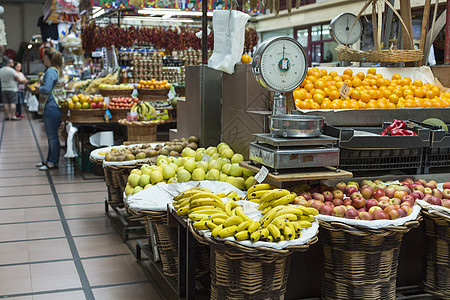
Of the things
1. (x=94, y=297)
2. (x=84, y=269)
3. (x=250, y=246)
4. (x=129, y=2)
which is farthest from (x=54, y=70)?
(x=250, y=246)

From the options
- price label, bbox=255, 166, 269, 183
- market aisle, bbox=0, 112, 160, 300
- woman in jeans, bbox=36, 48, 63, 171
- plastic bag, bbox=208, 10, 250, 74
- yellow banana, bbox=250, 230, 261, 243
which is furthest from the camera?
woman in jeans, bbox=36, 48, 63, 171

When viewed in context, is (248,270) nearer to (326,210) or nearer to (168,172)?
(326,210)

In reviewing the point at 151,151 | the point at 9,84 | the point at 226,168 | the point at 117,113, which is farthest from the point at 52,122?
the point at 9,84

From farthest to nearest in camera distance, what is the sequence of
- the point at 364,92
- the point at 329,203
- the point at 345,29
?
the point at 345,29
the point at 364,92
the point at 329,203

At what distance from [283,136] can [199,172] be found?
96cm

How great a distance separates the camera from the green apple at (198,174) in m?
4.11

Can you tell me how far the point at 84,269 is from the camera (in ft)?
14.2

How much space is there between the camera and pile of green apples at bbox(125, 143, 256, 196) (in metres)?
4.06

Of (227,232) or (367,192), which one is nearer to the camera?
(227,232)

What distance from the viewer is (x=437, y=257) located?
3.51m

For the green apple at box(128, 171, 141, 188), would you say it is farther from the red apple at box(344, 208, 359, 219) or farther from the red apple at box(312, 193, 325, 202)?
the red apple at box(344, 208, 359, 219)

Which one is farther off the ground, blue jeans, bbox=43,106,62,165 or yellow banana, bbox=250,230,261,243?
blue jeans, bbox=43,106,62,165

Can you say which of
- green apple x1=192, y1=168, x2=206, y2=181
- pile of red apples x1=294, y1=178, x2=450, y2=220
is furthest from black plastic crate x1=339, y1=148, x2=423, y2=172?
green apple x1=192, y1=168, x2=206, y2=181

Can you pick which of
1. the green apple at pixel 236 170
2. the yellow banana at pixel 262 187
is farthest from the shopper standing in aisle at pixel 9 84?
the yellow banana at pixel 262 187
